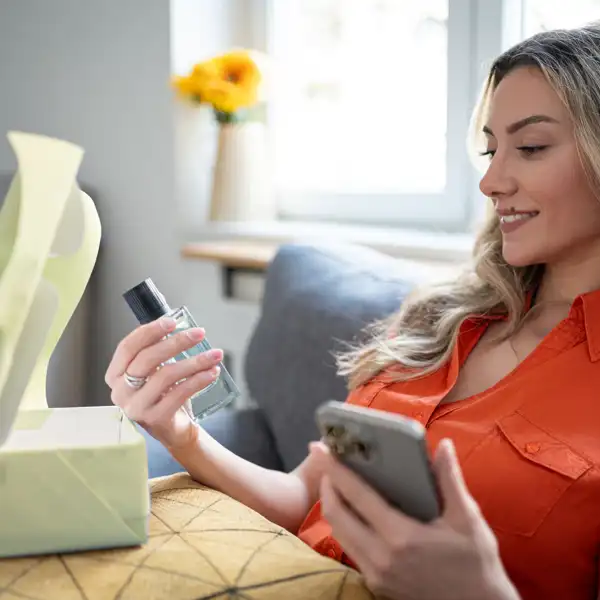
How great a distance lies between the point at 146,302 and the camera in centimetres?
94

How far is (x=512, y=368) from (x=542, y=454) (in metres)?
0.17

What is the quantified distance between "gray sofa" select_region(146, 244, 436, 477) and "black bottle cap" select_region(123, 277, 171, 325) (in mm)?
468

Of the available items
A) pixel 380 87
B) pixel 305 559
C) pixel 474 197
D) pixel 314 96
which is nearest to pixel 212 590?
pixel 305 559

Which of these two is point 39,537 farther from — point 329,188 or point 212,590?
point 329,188

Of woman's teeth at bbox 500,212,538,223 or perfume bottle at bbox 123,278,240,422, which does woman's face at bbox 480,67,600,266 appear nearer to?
woman's teeth at bbox 500,212,538,223

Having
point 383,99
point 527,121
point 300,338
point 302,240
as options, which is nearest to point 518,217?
point 527,121

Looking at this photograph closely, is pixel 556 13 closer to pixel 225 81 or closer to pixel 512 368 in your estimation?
pixel 225 81

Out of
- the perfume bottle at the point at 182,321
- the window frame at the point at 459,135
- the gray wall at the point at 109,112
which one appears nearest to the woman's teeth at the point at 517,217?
the perfume bottle at the point at 182,321

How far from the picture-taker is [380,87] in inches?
91.6

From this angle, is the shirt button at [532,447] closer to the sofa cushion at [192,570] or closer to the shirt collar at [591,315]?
the shirt collar at [591,315]

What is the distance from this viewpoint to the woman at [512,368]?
898 mm

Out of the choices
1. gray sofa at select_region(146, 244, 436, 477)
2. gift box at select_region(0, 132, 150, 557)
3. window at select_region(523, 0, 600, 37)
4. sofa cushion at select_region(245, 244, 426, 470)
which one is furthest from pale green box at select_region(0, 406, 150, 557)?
window at select_region(523, 0, 600, 37)

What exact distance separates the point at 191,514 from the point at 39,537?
16cm

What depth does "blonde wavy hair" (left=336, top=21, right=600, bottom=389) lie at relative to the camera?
103cm
